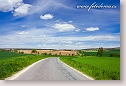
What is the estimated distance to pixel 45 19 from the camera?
539 inches

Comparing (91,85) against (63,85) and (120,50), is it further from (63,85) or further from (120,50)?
(120,50)

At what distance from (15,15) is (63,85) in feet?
14.0

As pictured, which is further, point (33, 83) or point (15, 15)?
point (15, 15)

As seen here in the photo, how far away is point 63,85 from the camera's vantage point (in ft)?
42.5

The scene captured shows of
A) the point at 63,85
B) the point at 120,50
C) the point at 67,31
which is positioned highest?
the point at 67,31

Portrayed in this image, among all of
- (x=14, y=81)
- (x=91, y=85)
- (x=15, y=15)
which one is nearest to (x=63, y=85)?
(x=91, y=85)

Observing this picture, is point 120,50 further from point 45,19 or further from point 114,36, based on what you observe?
point 45,19

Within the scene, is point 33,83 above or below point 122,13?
below

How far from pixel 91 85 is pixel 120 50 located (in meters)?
2.32

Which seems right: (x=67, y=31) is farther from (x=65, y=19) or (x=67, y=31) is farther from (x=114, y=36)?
(x=114, y=36)

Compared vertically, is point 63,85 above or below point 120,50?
below

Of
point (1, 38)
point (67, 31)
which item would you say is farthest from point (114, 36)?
point (1, 38)

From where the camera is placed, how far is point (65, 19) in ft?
44.9

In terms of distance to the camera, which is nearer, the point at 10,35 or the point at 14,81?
the point at 14,81
